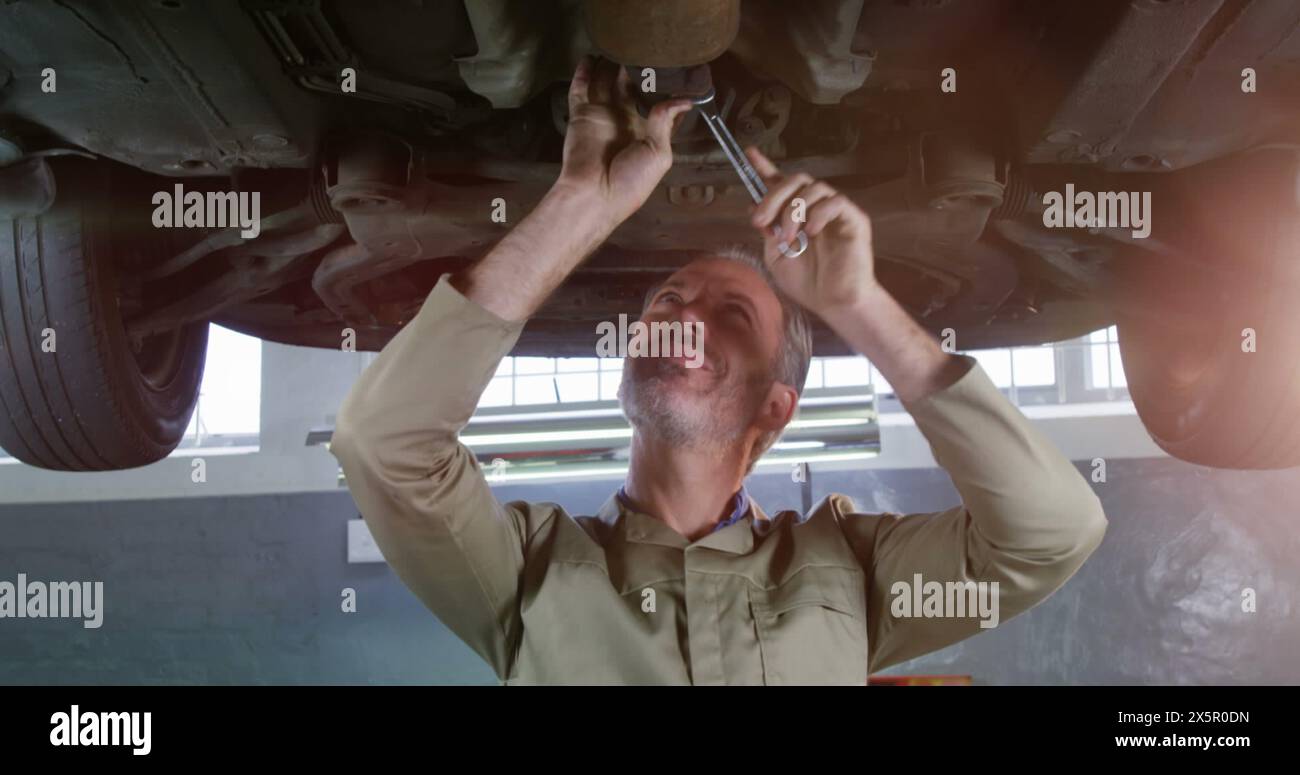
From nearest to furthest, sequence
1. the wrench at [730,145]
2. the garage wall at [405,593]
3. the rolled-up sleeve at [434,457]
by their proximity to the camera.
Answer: the rolled-up sleeve at [434,457] < the wrench at [730,145] < the garage wall at [405,593]

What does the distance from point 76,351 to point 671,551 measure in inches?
23.8

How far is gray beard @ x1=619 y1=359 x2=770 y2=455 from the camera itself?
0.87m

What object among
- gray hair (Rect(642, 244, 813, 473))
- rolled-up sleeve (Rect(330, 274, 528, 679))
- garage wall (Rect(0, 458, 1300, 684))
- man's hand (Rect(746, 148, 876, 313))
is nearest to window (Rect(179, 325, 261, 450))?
garage wall (Rect(0, 458, 1300, 684))

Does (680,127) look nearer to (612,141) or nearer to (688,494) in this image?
(612,141)

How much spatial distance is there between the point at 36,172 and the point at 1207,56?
877mm

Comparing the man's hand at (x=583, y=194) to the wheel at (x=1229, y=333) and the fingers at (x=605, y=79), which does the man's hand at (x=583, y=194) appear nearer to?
the fingers at (x=605, y=79)

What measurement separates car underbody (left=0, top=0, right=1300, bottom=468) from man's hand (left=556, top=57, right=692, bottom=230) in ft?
0.11

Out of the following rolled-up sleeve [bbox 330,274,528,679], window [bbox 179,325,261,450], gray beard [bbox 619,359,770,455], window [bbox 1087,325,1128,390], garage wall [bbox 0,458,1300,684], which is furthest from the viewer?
window [bbox 179,325,261,450]

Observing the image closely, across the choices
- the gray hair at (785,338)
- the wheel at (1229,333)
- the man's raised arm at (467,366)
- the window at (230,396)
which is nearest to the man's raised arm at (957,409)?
the man's raised arm at (467,366)

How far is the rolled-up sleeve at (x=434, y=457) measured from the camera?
669mm

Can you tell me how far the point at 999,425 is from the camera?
706 millimetres

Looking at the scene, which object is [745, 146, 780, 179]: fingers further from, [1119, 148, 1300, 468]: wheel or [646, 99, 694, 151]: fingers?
[1119, 148, 1300, 468]: wheel

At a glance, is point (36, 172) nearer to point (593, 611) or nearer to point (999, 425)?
point (593, 611)

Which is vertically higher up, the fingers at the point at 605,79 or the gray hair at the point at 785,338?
the fingers at the point at 605,79
